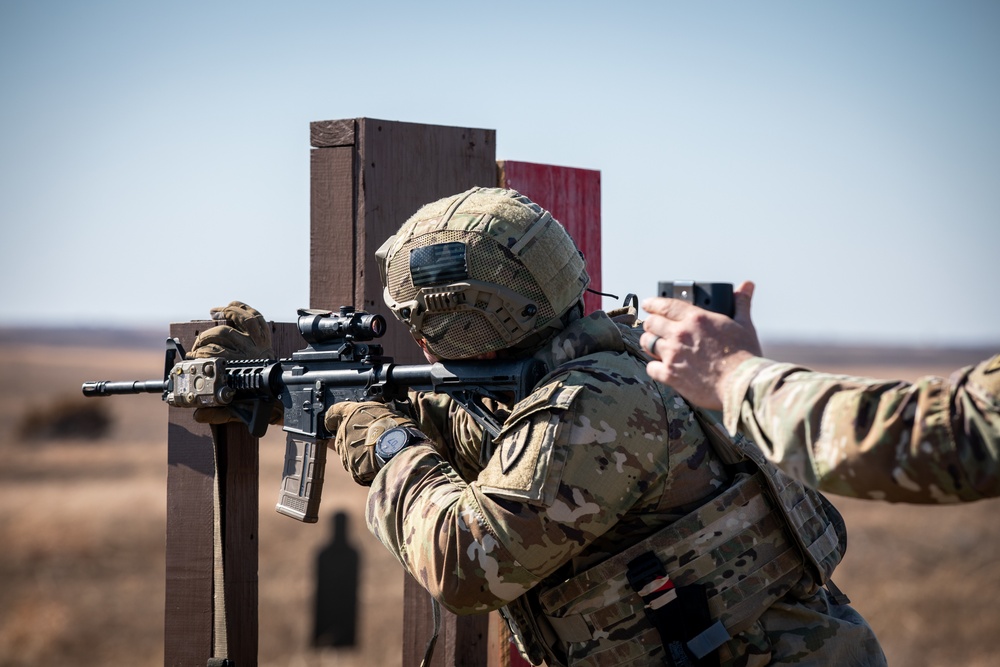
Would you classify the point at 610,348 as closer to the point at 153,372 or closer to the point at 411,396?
the point at 411,396

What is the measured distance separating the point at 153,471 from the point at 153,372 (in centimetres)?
3646

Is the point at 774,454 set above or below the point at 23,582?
above

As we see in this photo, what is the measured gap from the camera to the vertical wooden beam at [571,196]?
483 cm

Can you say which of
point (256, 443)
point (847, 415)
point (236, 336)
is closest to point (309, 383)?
point (256, 443)

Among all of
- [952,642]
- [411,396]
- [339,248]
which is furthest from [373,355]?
[952,642]

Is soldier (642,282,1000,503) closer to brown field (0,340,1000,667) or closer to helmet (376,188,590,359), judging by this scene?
helmet (376,188,590,359)

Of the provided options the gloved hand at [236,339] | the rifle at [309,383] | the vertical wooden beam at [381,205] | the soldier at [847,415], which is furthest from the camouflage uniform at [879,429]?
the gloved hand at [236,339]

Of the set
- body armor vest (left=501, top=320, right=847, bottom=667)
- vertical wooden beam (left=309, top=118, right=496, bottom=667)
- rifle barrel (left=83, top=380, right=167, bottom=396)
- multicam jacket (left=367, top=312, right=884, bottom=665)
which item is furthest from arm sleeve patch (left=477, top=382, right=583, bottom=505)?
rifle barrel (left=83, top=380, right=167, bottom=396)

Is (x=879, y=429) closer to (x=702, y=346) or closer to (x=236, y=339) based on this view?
(x=702, y=346)

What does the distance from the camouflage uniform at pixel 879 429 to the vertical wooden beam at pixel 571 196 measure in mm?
2418

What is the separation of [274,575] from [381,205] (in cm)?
1548

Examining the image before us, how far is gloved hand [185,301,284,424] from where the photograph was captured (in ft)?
15.2

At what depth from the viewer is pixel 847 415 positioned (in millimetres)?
2303

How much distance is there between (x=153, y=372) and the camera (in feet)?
244
